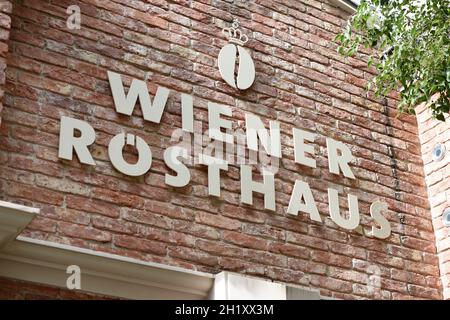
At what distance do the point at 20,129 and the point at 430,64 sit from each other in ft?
7.41

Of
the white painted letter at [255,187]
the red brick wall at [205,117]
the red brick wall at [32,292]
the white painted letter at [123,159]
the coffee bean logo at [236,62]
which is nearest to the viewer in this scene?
the red brick wall at [32,292]

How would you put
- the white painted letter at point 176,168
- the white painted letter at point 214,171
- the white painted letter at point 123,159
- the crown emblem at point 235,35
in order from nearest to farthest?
the white painted letter at point 123,159 → the white painted letter at point 176,168 → the white painted letter at point 214,171 → the crown emblem at point 235,35

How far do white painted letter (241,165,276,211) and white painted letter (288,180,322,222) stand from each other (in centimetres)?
13

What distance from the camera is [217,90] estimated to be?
4840 millimetres

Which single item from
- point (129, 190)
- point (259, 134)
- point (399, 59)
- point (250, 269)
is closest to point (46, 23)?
point (129, 190)

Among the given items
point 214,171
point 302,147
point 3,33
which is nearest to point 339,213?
point 302,147

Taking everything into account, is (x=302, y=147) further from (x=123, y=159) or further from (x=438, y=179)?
(x=123, y=159)

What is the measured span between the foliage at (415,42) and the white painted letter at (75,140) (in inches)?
67.2

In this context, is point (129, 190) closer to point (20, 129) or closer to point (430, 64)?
point (20, 129)

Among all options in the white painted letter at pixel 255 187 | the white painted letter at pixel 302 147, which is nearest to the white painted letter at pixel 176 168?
the white painted letter at pixel 255 187

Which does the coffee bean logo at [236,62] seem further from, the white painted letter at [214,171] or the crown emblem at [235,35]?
the white painted letter at [214,171]

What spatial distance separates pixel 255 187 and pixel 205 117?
19.6 inches

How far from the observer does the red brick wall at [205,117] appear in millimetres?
4066

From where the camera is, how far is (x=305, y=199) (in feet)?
15.9
